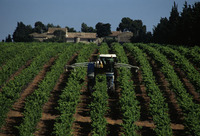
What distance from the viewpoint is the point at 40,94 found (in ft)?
68.5

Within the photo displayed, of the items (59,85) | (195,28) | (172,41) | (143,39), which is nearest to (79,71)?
(59,85)

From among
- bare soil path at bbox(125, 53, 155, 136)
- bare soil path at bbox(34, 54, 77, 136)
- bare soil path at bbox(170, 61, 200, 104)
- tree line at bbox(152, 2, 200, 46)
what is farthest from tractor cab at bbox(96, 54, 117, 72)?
tree line at bbox(152, 2, 200, 46)

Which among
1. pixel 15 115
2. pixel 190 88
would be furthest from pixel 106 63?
pixel 190 88

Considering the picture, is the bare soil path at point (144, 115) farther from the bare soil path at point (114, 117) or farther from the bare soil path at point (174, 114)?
the bare soil path at point (174, 114)

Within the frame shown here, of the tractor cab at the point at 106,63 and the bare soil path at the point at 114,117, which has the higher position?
the tractor cab at the point at 106,63

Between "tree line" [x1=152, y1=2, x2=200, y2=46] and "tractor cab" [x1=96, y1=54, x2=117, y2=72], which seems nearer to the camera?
"tractor cab" [x1=96, y1=54, x2=117, y2=72]

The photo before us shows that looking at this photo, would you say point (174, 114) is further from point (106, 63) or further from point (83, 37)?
point (83, 37)

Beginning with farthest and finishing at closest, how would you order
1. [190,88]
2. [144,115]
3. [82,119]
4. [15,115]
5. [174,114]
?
[190,88], [174,114], [144,115], [15,115], [82,119]

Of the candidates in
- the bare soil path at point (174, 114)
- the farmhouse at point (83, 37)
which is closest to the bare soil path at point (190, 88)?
the bare soil path at point (174, 114)

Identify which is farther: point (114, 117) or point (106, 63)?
point (114, 117)

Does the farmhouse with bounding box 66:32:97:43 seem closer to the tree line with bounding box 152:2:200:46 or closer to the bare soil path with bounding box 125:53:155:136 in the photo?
the tree line with bounding box 152:2:200:46

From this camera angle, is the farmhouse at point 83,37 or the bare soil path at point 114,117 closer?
the bare soil path at point 114,117

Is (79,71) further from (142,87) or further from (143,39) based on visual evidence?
(143,39)

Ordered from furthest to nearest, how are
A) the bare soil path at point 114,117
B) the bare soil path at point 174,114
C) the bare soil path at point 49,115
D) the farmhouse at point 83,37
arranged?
1. the farmhouse at point 83,37
2. the bare soil path at point 174,114
3. the bare soil path at point 114,117
4. the bare soil path at point 49,115
